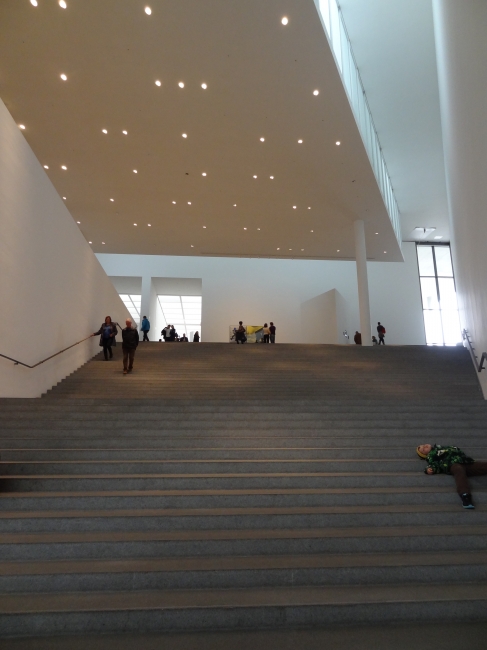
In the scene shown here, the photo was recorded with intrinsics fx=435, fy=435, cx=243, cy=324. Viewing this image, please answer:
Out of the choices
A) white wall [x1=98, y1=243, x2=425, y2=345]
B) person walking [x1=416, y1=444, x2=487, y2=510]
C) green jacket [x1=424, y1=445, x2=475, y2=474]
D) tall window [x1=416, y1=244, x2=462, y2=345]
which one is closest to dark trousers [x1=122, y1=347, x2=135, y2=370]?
person walking [x1=416, y1=444, x2=487, y2=510]

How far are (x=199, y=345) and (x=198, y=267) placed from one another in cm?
1191

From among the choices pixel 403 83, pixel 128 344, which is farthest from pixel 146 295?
pixel 403 83

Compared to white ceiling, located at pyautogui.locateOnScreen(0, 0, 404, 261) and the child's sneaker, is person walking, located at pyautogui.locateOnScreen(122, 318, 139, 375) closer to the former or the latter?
white ceiling, located at pyautogui.locateOnScreen(0, 0, 404, 261)

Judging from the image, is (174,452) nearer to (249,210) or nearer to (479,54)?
(479,54)

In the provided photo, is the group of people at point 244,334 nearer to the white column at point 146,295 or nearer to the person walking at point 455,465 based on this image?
the white column at point 146,295

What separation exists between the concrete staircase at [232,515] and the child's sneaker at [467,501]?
12cm

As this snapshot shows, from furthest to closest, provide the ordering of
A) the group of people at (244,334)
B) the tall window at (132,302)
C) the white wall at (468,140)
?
the tall window at (132,302), the group of people at (244,334), the white wall at (468,140)

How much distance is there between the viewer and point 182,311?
102 ft

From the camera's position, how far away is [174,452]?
19.1ft

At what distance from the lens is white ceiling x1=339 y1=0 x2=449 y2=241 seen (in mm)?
13469

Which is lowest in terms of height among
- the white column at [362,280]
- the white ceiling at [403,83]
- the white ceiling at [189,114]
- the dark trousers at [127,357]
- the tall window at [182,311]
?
the dark trousers at [127,357]

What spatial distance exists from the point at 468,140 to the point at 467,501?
316 inches

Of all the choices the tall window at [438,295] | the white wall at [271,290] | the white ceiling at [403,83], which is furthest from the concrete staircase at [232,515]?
the tall window at [438,295]

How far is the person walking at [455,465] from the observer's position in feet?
15.5
